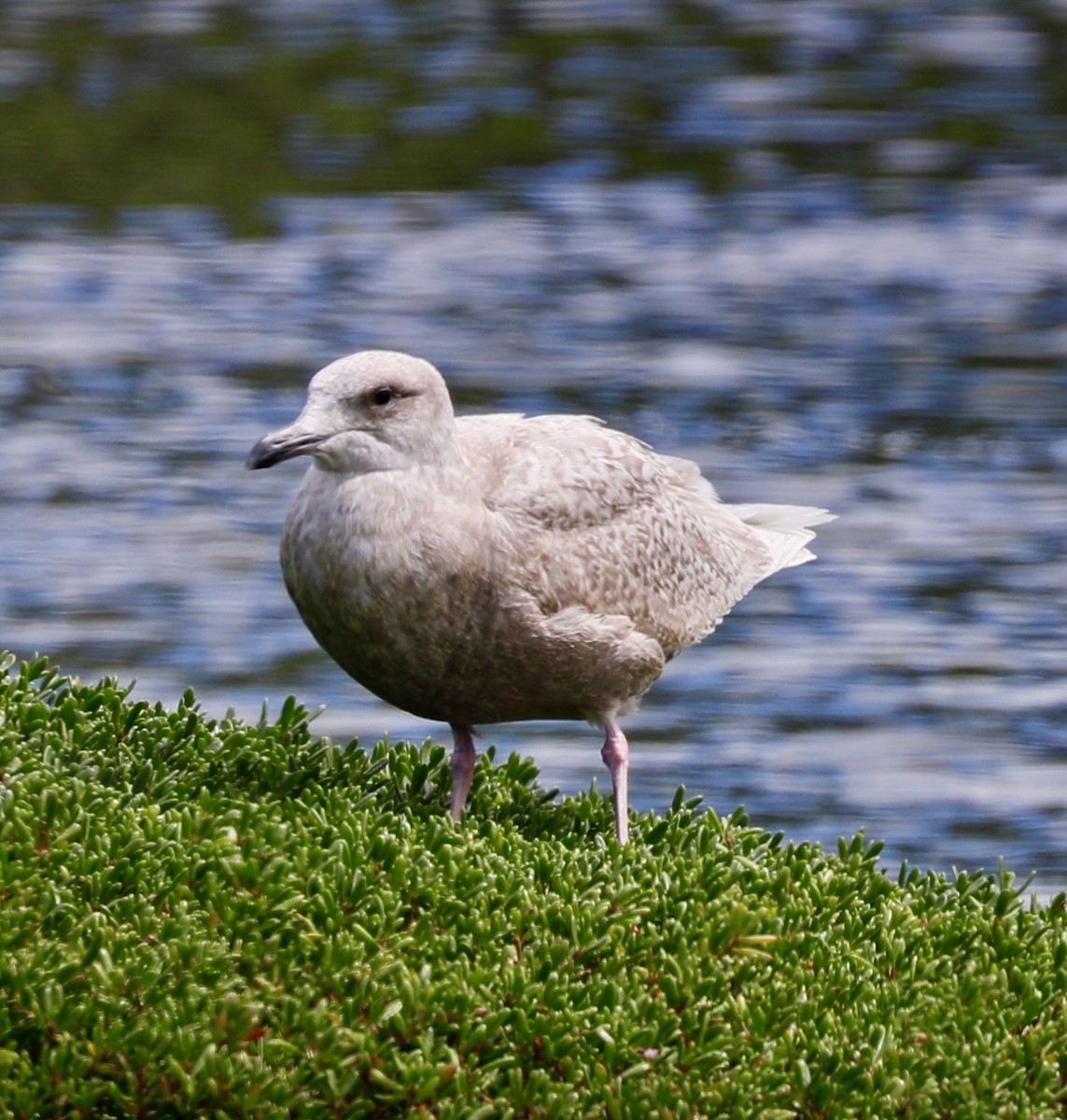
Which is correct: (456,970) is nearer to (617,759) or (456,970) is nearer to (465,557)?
(465,557)

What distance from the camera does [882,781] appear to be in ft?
32.4

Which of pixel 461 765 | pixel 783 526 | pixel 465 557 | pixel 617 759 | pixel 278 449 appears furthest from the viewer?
pixel 783 526

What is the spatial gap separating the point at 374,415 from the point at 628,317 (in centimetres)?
914

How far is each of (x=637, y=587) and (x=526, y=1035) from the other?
2049mm

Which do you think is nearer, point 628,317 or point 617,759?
point 617,759

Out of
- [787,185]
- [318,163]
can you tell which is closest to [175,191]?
[318,163]

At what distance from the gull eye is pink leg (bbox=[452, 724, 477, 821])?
3.15 ft

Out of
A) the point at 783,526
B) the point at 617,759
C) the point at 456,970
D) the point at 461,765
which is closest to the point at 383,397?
the point at 461,765

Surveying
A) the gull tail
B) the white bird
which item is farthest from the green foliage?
the gull tail

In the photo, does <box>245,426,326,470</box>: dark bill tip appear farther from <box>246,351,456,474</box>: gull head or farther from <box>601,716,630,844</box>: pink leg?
<box>601,716,630,844</box>: pink leg

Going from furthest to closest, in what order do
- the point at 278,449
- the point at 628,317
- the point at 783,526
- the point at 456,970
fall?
1. the point at 628,317
2. the point at 783,526
3. the point at 278,449
4. the point at 456,970

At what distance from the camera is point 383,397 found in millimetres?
6590

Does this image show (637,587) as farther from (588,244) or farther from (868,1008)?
(588,244)

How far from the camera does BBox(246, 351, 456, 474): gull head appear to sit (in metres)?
6.50
